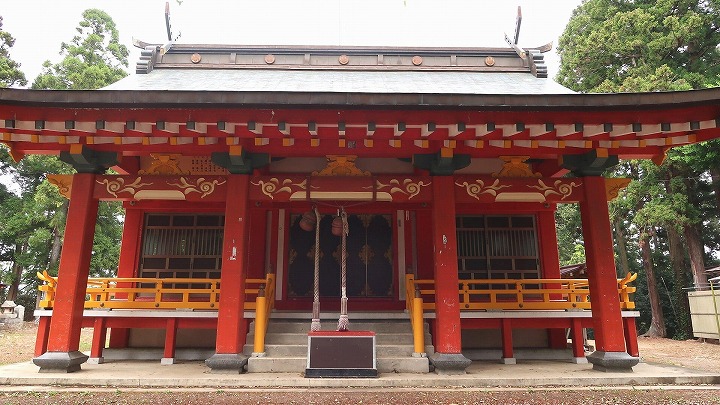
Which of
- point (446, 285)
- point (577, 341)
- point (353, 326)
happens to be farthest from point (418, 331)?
point (577, 341)

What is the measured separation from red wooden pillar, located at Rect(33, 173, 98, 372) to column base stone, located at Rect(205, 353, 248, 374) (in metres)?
2.41

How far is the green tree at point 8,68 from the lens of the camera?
923 inches

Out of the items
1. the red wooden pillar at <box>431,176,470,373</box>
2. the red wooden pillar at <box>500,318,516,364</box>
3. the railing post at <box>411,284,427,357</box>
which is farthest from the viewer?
the red wooden pillar at <box>500,318,516,364</box>

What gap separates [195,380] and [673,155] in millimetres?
19875

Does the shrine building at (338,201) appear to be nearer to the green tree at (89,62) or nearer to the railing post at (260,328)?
the railing post at (260,328)

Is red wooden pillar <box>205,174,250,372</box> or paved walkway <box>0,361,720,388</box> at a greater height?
red wooden pillar <box>205,174,250,372</box>

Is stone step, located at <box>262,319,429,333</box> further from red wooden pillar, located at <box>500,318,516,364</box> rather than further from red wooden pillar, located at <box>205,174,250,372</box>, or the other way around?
red wooden pillar, located at <box>500,318,516,364</box>

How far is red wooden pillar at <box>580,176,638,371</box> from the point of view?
304 inches

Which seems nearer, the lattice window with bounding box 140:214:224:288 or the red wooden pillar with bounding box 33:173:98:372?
the red wooden pillar with bounding box 33:173:98:372

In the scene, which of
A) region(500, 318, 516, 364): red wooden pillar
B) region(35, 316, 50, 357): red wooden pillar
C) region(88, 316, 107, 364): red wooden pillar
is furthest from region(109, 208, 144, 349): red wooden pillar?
region(500, 318, 516, 364): red wooden pillar

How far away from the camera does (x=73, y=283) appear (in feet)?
25.0

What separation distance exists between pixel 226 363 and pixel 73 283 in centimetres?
308

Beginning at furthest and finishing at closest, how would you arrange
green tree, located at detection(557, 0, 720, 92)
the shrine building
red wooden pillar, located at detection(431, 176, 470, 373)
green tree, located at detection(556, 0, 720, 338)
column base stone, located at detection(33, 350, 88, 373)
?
green tree, located at detection(557, 0, 720, 92) → green tree, located at detection(556, 0, 720, 338) → red wooden pillar, located at detection(431, 176, 470, 373) → column base stone, located at detection(33, 350, 88, 373) → the shrine building

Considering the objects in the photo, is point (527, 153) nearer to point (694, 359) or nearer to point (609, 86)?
point (694, 359)
